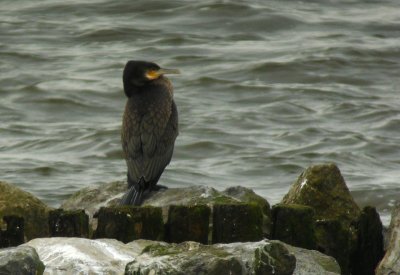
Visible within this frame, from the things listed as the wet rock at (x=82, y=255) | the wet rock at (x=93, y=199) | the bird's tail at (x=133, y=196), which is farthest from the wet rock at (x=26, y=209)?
the bird's tail at (x=133, y=196)

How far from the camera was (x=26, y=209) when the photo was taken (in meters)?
7.24

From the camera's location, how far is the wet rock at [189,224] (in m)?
6.77

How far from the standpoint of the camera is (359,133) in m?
15.9

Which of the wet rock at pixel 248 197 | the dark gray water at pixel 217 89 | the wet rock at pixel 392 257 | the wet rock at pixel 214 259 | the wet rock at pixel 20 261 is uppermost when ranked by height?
the wet rock at pixel 20 261

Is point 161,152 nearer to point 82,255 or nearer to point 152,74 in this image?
point 152,74

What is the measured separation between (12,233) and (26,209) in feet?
2.42

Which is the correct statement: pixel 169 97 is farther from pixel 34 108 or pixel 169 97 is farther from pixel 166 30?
pixel 166 30

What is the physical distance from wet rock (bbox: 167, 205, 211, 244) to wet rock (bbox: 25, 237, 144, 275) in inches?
16.0

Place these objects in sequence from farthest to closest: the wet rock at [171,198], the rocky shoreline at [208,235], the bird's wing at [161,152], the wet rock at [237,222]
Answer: the bird's wing at [161,152]
the wet rock at [171,198]
the wet rock at [237,222]
the rocky shoreline at [208,235]

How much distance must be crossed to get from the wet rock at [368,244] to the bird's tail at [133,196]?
4.93 ft

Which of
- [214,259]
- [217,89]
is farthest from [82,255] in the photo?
[217,89]

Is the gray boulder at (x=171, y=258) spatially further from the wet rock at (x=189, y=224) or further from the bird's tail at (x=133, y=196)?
the bird's tail at (x=133, y=196)

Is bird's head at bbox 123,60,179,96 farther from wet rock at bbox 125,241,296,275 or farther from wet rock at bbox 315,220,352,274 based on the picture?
wet rock at bbox 125,241,296,275

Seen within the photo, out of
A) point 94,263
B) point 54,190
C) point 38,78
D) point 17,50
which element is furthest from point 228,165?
point 94,263
